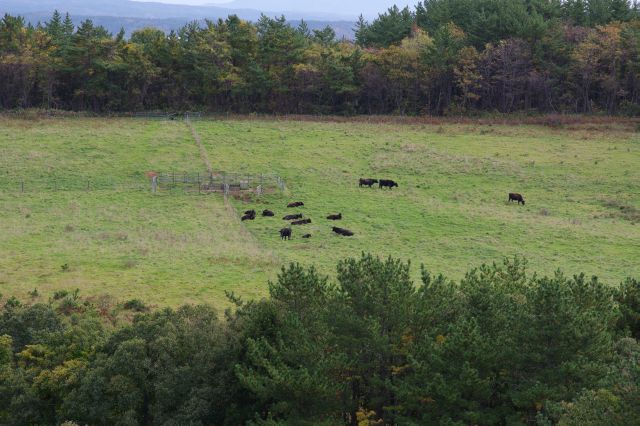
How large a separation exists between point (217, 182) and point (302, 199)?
→ 6667 millimetres

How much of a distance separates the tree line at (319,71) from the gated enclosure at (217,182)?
26.0 metres

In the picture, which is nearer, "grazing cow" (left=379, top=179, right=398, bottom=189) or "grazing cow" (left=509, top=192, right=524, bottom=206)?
"grazing cow" (left=509, top=192, right=524, bottom=206)

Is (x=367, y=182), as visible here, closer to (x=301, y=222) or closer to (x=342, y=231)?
(x=301, y=222)

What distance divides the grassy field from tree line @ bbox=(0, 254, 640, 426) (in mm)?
9194

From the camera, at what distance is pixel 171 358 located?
820 inches

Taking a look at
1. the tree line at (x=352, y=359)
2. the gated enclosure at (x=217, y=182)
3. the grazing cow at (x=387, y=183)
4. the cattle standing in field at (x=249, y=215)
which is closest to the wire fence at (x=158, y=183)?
the gated enclosure at (x=217, y=182)

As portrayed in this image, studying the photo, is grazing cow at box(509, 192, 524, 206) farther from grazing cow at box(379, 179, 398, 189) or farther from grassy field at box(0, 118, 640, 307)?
grazing cow at box(379, 179, 398, 189)

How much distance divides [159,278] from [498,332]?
18.6 m

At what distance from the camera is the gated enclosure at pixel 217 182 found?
49.5m

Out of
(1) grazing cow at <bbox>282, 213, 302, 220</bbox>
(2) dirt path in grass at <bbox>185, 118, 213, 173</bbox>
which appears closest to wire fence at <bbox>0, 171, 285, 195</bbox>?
(2) dirt path in grass at <bbox>185, 118, 213, 173</bbox>

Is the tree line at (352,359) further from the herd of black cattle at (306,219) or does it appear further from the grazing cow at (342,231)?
the grazing cow at (342,231)

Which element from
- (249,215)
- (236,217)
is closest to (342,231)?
(249,215)

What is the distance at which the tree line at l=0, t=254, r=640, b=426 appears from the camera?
17891 mm

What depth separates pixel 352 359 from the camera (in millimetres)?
19922
